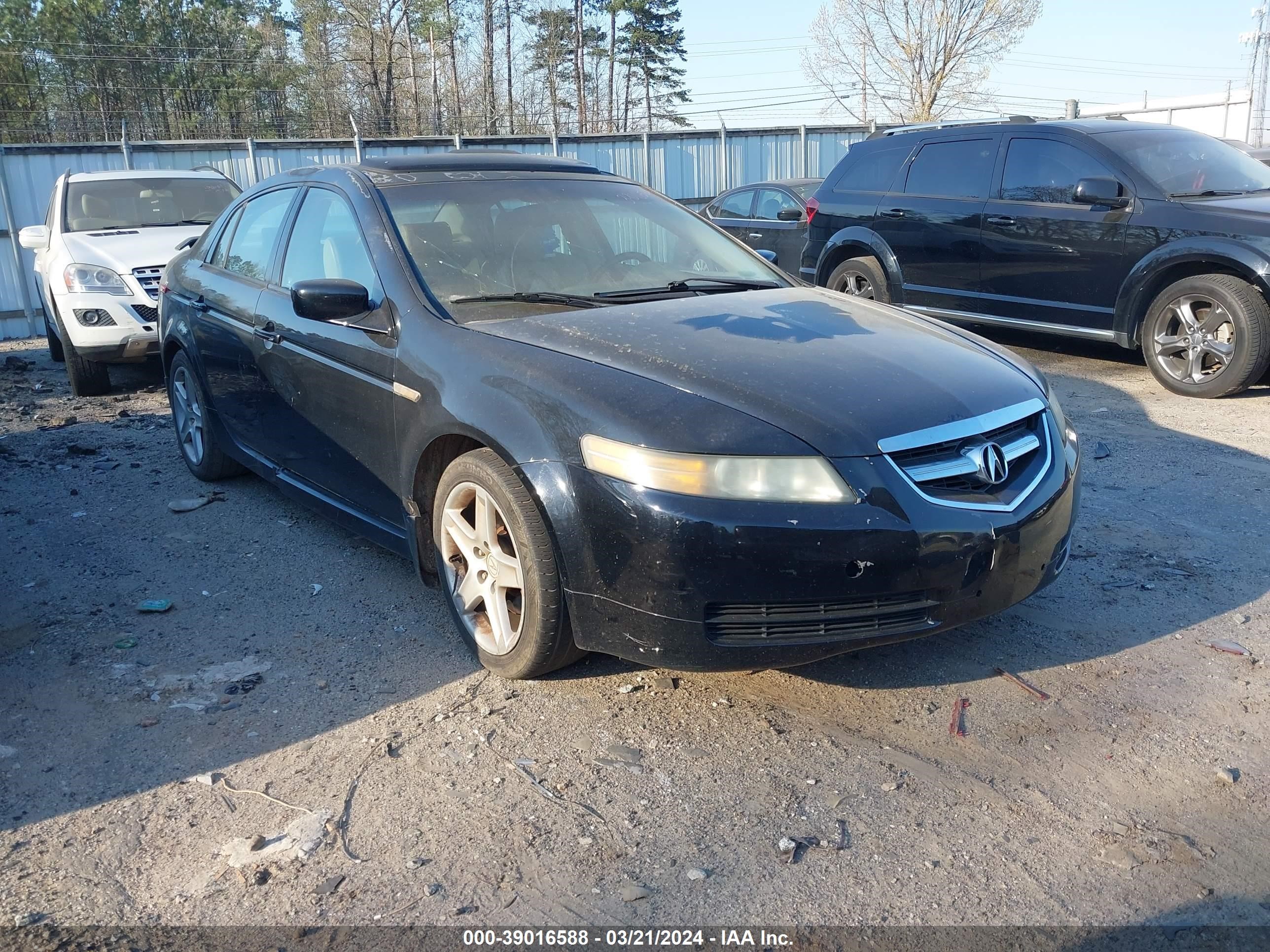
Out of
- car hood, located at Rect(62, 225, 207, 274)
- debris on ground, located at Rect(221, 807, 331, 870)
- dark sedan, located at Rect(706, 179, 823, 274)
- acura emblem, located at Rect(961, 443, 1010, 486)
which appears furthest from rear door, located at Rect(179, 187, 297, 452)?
dark sedan, located at Rect(706, 179, 823, 274)

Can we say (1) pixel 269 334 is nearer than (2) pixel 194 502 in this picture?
Yes

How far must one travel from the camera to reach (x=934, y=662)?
3568 mm

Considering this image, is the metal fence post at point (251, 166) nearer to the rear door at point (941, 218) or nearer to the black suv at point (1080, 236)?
the black suv at point (1080, 236)

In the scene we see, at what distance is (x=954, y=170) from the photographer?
28.5 feet

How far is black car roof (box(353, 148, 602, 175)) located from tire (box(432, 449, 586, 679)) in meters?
1.60

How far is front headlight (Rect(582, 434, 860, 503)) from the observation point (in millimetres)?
2893

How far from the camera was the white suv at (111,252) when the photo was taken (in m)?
8.45

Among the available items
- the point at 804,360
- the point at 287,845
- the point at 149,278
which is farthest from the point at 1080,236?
the point at 149,278

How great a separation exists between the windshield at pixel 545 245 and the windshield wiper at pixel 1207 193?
424 centimetres

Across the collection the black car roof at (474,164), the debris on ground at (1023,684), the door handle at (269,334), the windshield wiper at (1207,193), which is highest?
the black car roof at (474,164)

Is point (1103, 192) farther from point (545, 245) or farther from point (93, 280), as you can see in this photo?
point (93, 280)

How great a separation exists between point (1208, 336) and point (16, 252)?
1427 cm

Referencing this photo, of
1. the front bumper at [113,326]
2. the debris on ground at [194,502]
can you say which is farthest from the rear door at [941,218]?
the front bumper at [113,326]

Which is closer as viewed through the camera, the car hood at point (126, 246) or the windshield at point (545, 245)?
the windshield at point (545, 245)
